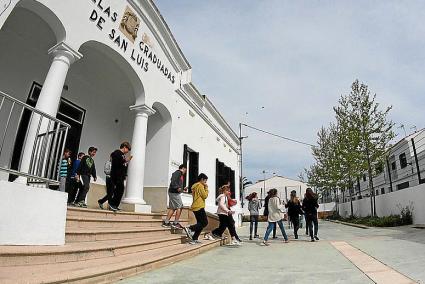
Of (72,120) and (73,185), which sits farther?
(72,120)

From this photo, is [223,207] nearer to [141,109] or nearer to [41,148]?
[141,109]

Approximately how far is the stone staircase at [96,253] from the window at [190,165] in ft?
14.6

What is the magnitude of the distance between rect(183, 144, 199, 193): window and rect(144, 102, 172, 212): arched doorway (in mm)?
1222

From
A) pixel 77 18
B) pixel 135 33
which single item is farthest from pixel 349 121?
pixel 77 18

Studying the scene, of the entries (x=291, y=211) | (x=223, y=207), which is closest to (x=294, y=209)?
(x=291, y=211)

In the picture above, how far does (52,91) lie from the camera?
5484mm

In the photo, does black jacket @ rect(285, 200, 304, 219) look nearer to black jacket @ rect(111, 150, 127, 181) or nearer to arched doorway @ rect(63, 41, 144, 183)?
black jacket @ rect(111, 150, 127, 181)

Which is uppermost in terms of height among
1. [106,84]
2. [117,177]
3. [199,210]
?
[106,84]

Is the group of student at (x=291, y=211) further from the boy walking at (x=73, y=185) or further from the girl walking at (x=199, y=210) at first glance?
the boy walking at (x=73, y=185)

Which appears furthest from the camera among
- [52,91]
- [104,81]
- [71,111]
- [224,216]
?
[104,81]

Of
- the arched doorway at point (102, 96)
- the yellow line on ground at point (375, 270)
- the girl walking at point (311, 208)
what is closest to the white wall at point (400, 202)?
the girl walking at point (311, 208)

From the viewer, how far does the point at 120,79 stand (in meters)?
9.20

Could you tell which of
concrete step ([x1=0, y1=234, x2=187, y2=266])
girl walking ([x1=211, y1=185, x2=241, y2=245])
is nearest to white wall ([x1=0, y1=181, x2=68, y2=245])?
concrete step ([x1=0, y1=234, x2=187, y2=266])

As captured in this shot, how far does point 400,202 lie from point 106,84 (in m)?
14.3
